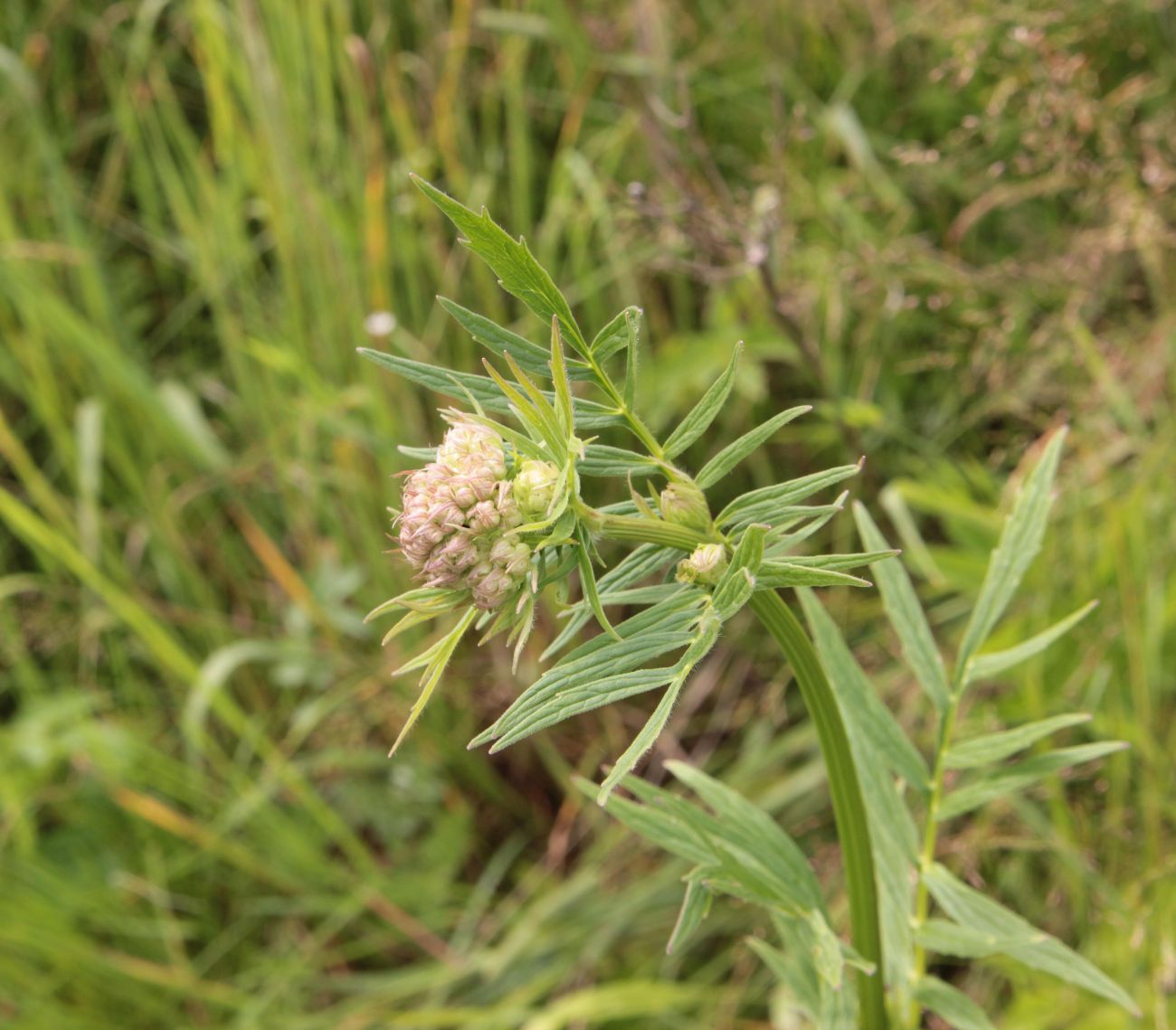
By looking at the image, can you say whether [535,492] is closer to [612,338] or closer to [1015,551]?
[612,338]

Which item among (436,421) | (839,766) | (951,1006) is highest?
(839,766)

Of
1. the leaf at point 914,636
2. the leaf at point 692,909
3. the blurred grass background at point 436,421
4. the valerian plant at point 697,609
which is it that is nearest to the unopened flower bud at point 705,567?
the valerian plant at point 697,609

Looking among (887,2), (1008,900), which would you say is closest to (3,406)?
(887,2)

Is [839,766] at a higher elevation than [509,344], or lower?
lower

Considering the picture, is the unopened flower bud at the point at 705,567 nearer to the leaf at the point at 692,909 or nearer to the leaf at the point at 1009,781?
the leaf at the point at 692,909

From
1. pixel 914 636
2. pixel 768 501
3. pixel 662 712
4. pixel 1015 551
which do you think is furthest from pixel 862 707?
pixel 662 712

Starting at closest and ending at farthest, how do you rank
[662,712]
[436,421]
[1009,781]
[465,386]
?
[662,712] < [465,386] < [1009,781] < [436,421]

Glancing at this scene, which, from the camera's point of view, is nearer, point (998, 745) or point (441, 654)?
point (441, 654)
